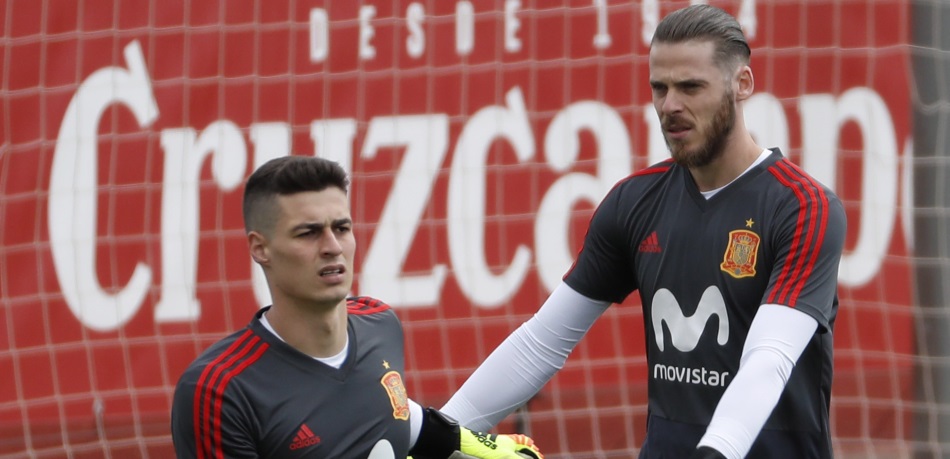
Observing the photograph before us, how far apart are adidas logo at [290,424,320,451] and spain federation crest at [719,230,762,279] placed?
0.99 meters

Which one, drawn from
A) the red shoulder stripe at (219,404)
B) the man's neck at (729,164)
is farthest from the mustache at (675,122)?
the red shoulder stripe at (219,404)

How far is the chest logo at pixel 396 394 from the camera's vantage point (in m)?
3.76

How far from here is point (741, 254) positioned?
136 inches

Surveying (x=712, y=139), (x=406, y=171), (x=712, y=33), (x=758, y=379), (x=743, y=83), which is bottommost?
(x=758, y=379)

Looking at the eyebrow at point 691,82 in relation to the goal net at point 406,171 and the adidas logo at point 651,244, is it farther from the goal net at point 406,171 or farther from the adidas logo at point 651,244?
the goal net at point 406,171

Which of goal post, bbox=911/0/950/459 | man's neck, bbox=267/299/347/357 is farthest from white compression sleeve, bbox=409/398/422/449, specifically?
goal post, bbox=911/0/950/459

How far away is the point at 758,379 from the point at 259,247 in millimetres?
1200

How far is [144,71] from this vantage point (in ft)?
22.9

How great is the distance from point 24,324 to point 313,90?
167cm

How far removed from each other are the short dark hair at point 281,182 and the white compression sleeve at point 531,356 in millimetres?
591

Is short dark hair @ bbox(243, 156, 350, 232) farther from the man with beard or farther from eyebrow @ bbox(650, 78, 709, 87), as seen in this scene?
eyebrow @ bbox(650, 78, 709, 87)

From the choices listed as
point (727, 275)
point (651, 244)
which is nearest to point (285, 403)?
point (651, 244)

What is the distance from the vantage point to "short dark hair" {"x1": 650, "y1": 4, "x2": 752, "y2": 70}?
343cm

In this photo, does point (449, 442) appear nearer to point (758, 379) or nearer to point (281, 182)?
point (281, 182)
